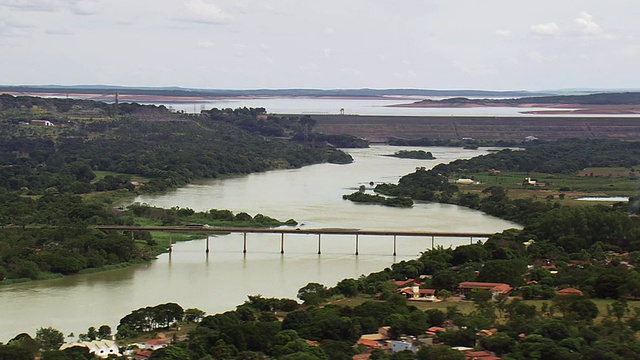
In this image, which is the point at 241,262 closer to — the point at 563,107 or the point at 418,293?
the point at 418,293

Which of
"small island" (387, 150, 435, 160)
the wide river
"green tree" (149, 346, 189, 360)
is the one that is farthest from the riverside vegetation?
"small island" (387, 150, 435, 160)

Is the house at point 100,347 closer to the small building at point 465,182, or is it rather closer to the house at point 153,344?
the house at point 153,344

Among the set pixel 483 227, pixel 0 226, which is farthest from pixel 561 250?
pixel 0 226

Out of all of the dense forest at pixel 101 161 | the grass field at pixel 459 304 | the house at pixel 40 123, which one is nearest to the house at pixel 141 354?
the grass field at pixel 459 304

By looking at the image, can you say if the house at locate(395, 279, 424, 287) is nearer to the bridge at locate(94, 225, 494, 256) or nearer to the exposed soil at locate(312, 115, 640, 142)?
the bridge at locate(94, 225, 494, 256)

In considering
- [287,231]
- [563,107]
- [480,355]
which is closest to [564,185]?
[287,231]
